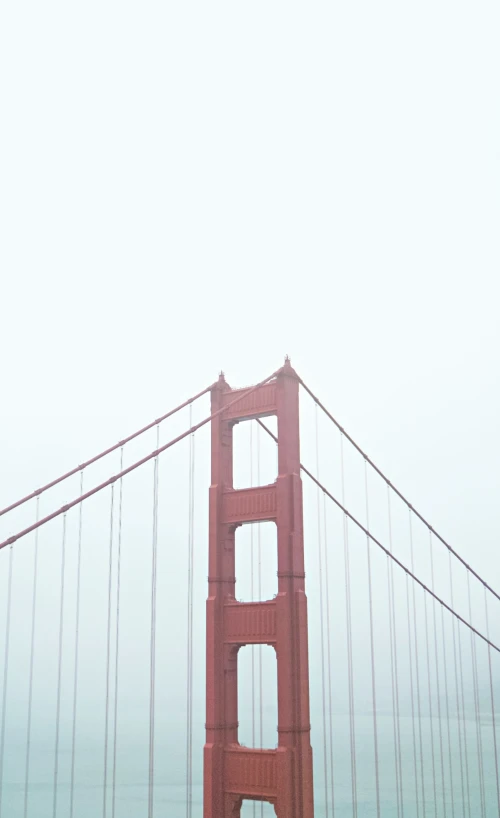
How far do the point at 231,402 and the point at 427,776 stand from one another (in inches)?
7232

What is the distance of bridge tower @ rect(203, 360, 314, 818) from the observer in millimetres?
17062

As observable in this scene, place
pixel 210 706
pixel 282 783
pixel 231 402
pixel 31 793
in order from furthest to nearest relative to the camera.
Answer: pixel 31 793, pixel 231 402, pixel 210 706, pixel 282 783

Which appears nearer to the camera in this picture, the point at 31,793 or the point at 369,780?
the point at 31,793

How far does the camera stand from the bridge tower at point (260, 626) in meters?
17.1

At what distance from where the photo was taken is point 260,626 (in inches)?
707

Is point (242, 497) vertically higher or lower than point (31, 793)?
higher

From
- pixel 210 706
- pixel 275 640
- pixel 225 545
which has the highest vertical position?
pixel 225 545

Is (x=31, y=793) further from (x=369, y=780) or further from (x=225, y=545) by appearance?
(x=225, y=545)

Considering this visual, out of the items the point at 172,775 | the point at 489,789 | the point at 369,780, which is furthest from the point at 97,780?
the point at 489,789

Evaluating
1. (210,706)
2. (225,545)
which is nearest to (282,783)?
(210,706)

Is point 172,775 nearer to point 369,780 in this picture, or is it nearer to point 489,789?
point 369,780

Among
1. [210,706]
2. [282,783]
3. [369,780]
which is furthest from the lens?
[369,780]

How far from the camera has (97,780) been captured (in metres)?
199

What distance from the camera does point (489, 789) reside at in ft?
586
